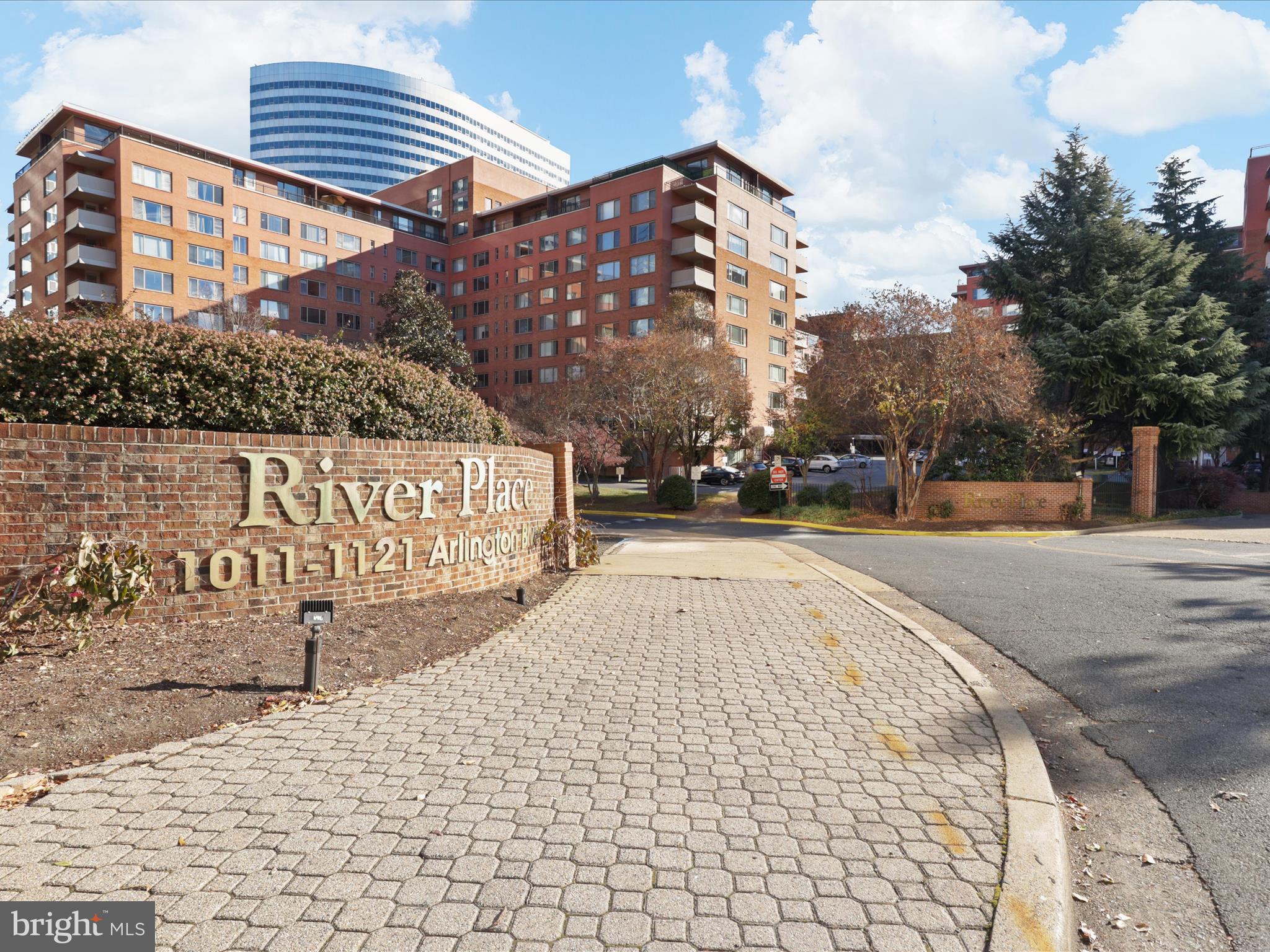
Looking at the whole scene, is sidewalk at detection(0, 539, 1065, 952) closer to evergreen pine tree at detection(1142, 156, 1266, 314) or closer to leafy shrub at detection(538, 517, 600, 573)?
leafy shrub at detection(538, 517, 600, 573)

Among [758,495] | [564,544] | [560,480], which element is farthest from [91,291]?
[564,544]

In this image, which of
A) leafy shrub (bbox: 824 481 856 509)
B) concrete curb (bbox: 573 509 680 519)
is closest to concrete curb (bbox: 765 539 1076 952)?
leafy shrub (bbox: 824 481 856 509)

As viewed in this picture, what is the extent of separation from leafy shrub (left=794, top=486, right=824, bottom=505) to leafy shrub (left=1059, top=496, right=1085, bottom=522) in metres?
7.91

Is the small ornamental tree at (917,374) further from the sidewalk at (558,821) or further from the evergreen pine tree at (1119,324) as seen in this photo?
the sidewalk at (558,821)

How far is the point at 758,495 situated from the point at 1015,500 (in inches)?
354

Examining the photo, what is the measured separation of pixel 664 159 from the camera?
59219 millimetres

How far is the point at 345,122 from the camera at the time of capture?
456ft

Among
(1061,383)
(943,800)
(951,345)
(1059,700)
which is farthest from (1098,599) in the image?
(1061,383)

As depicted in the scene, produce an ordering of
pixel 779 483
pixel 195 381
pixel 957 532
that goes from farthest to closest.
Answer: pixel 779 483, pixel 957 532, pixel 195 381

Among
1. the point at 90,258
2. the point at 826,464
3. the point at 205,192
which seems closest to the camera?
the point at 90,258

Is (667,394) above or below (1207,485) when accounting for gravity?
above

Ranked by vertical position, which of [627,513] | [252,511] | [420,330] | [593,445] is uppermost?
[420,330]

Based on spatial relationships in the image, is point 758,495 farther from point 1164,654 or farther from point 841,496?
point 1164,654

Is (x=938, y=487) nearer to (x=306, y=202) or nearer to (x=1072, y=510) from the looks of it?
(x=1072, y=510)
